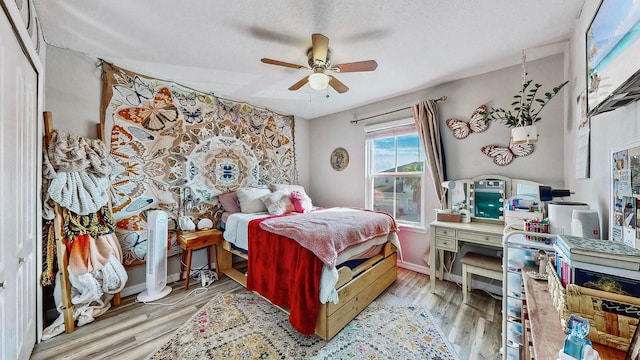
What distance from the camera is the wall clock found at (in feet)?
12.6

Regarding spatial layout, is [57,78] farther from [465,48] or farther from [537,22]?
[537,22]

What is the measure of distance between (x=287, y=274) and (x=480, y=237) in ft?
6.22

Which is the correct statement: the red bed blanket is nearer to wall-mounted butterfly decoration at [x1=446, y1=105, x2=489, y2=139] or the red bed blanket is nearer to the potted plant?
the potted plant

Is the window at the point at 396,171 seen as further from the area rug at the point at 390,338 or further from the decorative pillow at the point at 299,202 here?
the area rug at the point at 390,338

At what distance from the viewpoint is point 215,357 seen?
162 centimetres

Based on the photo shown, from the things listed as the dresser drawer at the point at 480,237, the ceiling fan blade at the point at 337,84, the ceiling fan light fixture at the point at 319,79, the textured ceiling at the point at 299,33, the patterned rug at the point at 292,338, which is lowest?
the patterned rug at the point at 292,338

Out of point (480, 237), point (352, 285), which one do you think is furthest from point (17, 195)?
point (480, 237)

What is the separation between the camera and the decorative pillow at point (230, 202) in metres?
3.06

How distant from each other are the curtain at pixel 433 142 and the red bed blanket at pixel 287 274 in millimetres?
1893

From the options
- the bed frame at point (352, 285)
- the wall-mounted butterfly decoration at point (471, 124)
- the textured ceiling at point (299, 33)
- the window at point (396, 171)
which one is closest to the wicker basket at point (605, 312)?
the bed frame at point (352, 285)

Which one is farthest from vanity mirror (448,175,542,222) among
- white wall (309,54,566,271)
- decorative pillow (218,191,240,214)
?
decorative pillow (218,191,240,214)

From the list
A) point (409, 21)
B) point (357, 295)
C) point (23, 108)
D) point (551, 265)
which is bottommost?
point (357, 295)

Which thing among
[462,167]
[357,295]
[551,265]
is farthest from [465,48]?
[357,295]

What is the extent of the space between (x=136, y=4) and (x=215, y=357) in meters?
2.58
